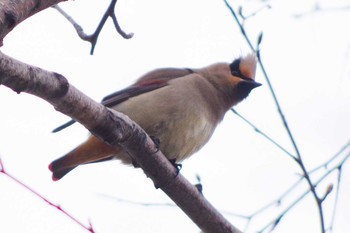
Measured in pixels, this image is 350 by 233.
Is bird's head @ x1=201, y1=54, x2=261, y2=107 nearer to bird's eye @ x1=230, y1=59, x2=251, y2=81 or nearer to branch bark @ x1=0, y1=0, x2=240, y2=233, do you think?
bird's eye @ x1=230, y1=59, x2=251, y2=81

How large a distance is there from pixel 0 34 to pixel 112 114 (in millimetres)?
762

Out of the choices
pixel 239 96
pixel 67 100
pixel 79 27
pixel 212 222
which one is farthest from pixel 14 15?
pixel 239 96

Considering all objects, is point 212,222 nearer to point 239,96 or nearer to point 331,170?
Result: point 331,170

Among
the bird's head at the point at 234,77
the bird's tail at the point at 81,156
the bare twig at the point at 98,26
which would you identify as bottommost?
the bird's tail at the point at 81,156

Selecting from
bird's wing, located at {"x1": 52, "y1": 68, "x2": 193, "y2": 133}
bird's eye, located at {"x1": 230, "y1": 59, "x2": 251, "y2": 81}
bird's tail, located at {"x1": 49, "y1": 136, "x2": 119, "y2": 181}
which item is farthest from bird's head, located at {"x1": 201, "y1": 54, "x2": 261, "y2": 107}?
bird's tail, located at {"x1": 49, "y1": 136, "x2": 119, "y2": 181}

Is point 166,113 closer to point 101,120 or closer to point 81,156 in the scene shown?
point 81,156

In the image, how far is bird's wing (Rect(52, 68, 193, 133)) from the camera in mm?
5160

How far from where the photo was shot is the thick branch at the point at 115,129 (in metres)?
2.60

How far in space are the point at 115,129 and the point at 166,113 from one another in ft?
5.81

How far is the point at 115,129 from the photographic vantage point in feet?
10.7

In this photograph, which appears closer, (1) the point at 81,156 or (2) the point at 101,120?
(2) the point at 101,120

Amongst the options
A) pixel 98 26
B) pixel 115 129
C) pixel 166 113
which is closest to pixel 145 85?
pixel 166 113

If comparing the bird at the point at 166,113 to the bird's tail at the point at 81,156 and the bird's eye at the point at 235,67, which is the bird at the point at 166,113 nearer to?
the bird's tail at the point at 81,156

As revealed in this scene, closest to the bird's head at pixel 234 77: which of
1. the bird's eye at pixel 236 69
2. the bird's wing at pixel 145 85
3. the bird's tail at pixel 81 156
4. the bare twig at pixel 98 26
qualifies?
the bird's eye at pixel 236 69
